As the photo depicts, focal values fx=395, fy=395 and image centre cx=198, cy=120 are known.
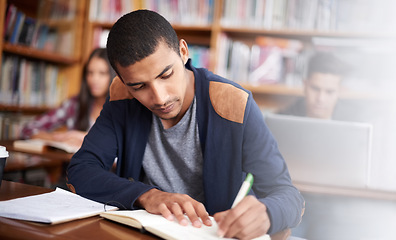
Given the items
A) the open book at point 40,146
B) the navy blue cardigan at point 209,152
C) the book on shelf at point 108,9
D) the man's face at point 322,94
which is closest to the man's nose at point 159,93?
the navy blue cardigan at point 209,152

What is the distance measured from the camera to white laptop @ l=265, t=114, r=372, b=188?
4.95ft

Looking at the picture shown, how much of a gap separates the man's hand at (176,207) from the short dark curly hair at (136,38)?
0.34 metres

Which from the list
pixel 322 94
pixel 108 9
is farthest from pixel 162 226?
pixel 108 9

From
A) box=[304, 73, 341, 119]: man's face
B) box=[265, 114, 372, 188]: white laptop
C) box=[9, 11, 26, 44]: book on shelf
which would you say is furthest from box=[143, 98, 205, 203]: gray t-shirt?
box=[9, 11, 26, 44]: book on shelf

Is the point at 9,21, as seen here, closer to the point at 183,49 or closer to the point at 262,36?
the point at 262,36

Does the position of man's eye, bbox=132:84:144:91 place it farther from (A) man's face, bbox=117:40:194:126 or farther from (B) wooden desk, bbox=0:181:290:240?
(B) wooden desk, bbox=0:181:290:240

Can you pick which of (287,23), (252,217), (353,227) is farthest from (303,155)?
(287,23)

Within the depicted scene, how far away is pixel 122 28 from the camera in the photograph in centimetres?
99

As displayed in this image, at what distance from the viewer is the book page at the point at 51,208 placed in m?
0.73

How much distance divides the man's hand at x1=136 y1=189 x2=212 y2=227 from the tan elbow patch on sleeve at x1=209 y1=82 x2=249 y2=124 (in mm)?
335

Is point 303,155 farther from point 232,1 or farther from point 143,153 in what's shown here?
point 232,1

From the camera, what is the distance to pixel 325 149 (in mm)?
1556

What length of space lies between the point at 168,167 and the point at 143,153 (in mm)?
87

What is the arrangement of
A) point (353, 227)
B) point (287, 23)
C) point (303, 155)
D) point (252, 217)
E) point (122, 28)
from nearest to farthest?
1. point (252, 217)
2. point (122, 28)
3. point (303, 155)
4. point (353, 227)
5. point (287, 23)
